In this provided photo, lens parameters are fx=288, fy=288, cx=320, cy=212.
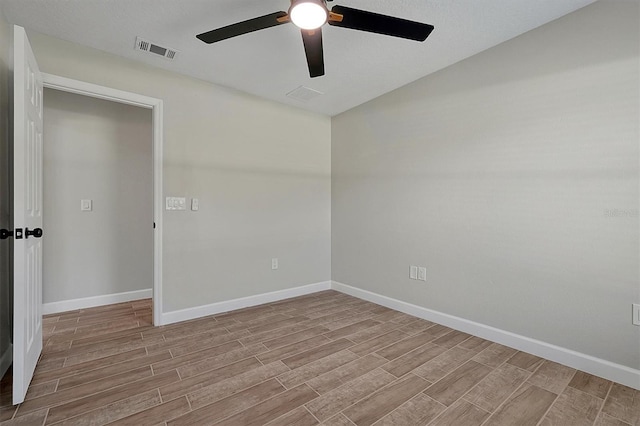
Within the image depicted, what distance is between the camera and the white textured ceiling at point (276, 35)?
1.91 meters

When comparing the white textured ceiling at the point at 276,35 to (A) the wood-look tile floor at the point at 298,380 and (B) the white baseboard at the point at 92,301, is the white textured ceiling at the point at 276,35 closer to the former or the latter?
(A) the wood-look tile floor at the point at 298,380

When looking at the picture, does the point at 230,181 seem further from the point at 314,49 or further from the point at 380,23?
the point at 380,23

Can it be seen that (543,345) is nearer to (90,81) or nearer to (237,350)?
(237,350)

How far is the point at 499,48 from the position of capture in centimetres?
234

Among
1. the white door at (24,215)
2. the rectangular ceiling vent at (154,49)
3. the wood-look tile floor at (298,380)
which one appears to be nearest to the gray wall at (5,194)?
the white door at (24,215)

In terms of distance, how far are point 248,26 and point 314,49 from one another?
1.33ft

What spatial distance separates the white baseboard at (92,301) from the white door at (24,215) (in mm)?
1306

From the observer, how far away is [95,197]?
3.25 m

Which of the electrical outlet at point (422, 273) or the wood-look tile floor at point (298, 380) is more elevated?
the electrical outlet at point (422, 273)

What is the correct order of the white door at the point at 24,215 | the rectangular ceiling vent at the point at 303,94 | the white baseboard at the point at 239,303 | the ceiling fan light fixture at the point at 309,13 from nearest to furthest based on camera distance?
the ceiling fan light fixture at the point at 309,13, the white door at the point at 24,215, the white baseboard at the point at 239,303, the rectangular ceiling vent at the point at 303,94

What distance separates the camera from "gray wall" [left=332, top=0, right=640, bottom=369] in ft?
5.99

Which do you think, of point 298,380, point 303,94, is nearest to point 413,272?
point 298,380

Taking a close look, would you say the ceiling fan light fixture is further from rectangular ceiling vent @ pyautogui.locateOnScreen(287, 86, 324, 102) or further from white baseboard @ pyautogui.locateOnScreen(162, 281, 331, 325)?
white baseboard @ pyautogui.locateOnScreen(162, 281, 331, 325)

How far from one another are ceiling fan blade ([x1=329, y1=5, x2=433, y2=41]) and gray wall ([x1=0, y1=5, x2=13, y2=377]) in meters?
2.27
